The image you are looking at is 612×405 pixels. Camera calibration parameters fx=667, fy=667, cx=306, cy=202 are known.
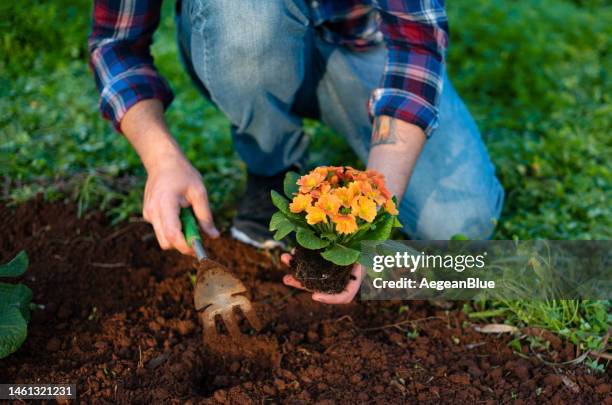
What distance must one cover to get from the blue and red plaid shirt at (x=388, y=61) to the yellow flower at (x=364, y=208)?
21.0 inches

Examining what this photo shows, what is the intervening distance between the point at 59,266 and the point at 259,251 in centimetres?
76

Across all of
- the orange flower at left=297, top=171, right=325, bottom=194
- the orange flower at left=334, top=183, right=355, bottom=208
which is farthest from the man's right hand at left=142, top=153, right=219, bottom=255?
the orange flower at left=334, top=183, right=355, bottom=208

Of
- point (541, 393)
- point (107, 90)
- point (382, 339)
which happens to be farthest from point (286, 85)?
point (541, 393)

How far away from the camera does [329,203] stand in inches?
72.0

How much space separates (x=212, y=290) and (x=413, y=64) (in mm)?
1018

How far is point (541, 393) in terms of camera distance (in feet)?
6.44

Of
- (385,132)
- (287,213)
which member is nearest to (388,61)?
(385,132)

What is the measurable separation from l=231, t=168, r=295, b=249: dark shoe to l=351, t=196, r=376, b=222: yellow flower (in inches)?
35.7

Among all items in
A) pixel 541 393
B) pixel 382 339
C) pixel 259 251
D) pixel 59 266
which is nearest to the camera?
pixel 541 393

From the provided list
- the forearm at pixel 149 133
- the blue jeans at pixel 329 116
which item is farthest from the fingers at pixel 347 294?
the blue jeans at pixel 329 116

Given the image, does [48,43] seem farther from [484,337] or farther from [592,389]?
[592,389]

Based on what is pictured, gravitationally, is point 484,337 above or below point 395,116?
below

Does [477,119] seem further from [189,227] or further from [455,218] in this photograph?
[189,227]

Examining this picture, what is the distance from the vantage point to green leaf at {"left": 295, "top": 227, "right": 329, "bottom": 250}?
6.31 ft
